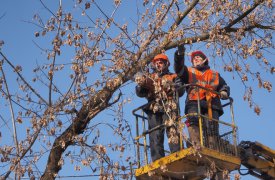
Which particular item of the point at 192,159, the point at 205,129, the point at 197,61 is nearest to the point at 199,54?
the point at 197,61

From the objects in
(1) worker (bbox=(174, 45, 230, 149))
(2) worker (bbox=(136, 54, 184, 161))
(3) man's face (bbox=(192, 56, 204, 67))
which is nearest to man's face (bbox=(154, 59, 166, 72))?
(2) worker (bbox=(136, 54, 184, 161))

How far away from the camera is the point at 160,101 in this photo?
38.7ft

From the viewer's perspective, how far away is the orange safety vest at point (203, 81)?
1193cm

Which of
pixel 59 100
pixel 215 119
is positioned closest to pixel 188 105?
pixel 215 119

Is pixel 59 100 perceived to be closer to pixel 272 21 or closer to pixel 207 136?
pixel 207 136

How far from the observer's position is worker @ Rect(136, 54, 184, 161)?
439 inches

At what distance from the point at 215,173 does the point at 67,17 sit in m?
3.93

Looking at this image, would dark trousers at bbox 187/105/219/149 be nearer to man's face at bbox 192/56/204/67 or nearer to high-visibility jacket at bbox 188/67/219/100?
high-visibility jacket at bbox 188/67/219/100

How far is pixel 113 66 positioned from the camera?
1199cm

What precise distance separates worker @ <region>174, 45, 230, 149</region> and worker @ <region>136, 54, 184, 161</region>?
0.82 feet

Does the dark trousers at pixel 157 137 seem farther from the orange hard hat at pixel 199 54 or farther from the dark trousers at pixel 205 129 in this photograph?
the orange hard hat at pixel 199 54

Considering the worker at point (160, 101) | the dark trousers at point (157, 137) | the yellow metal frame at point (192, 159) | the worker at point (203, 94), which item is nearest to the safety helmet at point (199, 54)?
the worker at point (203, 94)

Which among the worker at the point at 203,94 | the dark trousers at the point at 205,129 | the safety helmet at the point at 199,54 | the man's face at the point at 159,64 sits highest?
the safety helmet at the point at 199,54

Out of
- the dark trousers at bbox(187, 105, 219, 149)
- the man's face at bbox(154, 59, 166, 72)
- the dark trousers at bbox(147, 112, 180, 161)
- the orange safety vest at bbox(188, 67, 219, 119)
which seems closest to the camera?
the dark trousers at bbox(187, 105, 219, 149)
